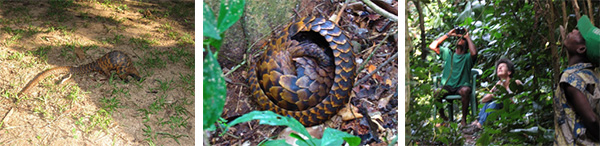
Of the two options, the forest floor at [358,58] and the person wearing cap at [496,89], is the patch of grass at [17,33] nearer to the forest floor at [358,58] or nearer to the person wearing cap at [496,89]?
the forest floor at [358,58]

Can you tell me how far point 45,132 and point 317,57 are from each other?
2.10m

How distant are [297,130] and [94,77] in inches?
99.8

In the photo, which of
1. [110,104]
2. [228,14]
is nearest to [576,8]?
[228,14]

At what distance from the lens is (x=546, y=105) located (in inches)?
72.5

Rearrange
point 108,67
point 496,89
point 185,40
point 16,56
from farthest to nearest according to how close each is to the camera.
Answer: point 185,40
point 16,56
point 108,67
point 496,89

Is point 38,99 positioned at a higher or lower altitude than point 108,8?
lower

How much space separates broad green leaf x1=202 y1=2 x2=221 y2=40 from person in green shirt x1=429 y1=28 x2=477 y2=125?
104 cm

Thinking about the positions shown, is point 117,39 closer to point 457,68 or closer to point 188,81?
point 188,81

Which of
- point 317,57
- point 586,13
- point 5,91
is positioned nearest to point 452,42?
point 586,13

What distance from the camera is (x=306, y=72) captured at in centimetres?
186

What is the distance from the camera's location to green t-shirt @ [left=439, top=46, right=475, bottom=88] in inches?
80.5

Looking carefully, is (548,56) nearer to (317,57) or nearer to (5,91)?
(317,57)

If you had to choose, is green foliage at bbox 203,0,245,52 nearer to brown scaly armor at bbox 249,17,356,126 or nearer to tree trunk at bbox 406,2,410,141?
brown scaly armor at bbox 249,17,356,126

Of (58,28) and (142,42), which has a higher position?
(58,28)
